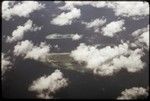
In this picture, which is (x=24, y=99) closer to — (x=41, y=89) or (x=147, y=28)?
(x=41, y=89)

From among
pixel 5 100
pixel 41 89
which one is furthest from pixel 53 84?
pixel 5 100

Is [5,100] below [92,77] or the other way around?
below

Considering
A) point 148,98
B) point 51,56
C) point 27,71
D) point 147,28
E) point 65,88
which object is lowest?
point 148,98

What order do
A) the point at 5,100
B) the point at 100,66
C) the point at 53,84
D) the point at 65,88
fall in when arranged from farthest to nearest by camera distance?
the point at 100,66
the point at 53,84
the point at 65,88
the point at 5,100

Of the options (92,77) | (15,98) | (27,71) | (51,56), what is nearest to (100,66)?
(92,77)

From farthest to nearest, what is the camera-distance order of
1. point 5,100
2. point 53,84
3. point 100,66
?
point 100,66, point 53,84, point 5,100

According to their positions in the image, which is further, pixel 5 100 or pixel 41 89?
pixel 41 89

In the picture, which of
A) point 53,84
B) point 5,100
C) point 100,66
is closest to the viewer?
point 5,100

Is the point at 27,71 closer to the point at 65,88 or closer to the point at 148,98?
the point at 65,88

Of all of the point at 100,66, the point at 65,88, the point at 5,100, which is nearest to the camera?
the point at 5,100
